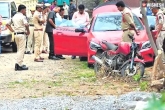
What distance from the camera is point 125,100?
20.7 ft

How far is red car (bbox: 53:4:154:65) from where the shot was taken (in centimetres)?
1127

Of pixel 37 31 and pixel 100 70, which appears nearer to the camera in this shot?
pixel 100 70

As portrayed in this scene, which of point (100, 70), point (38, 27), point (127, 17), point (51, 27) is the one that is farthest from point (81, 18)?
point (100, 70)

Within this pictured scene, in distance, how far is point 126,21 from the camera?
34.6 feet

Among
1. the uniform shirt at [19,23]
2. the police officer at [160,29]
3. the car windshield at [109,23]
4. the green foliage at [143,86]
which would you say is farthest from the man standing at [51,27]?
the green foliage at [143,86]

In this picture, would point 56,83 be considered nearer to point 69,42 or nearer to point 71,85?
point 71,85

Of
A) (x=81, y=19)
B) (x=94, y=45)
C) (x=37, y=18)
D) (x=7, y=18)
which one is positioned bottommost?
(x=7, y=18)

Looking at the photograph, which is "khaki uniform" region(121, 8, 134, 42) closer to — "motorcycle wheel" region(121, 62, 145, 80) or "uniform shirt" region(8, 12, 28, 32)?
"motorcycle wheel" region(121, 62, 145, 80)

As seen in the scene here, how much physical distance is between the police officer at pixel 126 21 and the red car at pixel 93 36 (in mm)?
487

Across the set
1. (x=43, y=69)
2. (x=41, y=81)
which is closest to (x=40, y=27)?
(x=43, y=69)

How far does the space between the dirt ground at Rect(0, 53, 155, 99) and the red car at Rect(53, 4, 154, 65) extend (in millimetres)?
433

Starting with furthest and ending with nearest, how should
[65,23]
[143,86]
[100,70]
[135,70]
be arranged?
[65,23], [100,70], [135,70], [143,86]

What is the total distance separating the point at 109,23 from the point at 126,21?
1.72 meters

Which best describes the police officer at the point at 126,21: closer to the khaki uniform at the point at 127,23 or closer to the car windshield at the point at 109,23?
the khaki uniform at the point at 127,23
